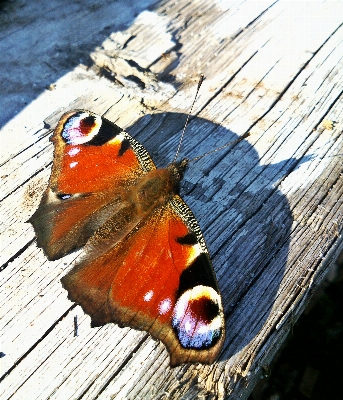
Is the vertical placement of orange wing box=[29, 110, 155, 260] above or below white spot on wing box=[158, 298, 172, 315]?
above

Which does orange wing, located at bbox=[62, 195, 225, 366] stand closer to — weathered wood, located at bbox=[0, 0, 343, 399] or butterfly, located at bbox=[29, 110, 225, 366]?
butterfly, located at bbox=[29, 110, 225, 366]

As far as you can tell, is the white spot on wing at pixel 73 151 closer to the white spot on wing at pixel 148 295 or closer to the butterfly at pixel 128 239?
the butterfly at pixel 128 239

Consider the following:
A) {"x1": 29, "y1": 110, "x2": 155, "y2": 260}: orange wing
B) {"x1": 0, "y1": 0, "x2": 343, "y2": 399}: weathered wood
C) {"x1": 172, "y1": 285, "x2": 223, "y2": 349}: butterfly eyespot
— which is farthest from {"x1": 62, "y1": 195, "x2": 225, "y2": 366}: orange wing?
{"x1": 29, "y1": 110, "x2": 155, "y2": 260}: orange wing

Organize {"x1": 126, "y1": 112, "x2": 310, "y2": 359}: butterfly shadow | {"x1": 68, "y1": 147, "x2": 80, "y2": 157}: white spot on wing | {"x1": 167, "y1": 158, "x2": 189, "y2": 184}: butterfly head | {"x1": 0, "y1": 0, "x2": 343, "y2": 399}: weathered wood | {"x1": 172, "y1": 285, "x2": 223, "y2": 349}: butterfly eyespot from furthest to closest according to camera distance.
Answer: {"x1": 68, "y1": 147, "x2": 80, "y2": 157}: white spot on wing → {"x1": 167, "y1": 158, "x2": 189, "y2": 184}: butterfly head → {"x1": 126, "y1": 112, "x2": 310, "y2": 359}: butterfly shadow → {"x1": 0, "y1": 0, "x2": 343, "y2": 399}: weathered wood → {"x1": 172, "y1": 285, "x2": 223, "y2": 349}: butterfly eyespot

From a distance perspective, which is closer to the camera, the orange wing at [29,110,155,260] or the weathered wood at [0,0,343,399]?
the weathered wood at [0,0,343,399]

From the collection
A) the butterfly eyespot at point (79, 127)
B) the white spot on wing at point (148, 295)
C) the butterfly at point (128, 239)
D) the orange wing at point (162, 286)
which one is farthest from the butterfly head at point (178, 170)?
the white spot on wing at point (148, 295)

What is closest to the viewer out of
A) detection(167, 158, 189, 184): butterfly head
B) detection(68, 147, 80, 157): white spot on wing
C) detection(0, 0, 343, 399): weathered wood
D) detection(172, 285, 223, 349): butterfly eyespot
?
detection(172, 285, 223, 349): butterfly eyespot
